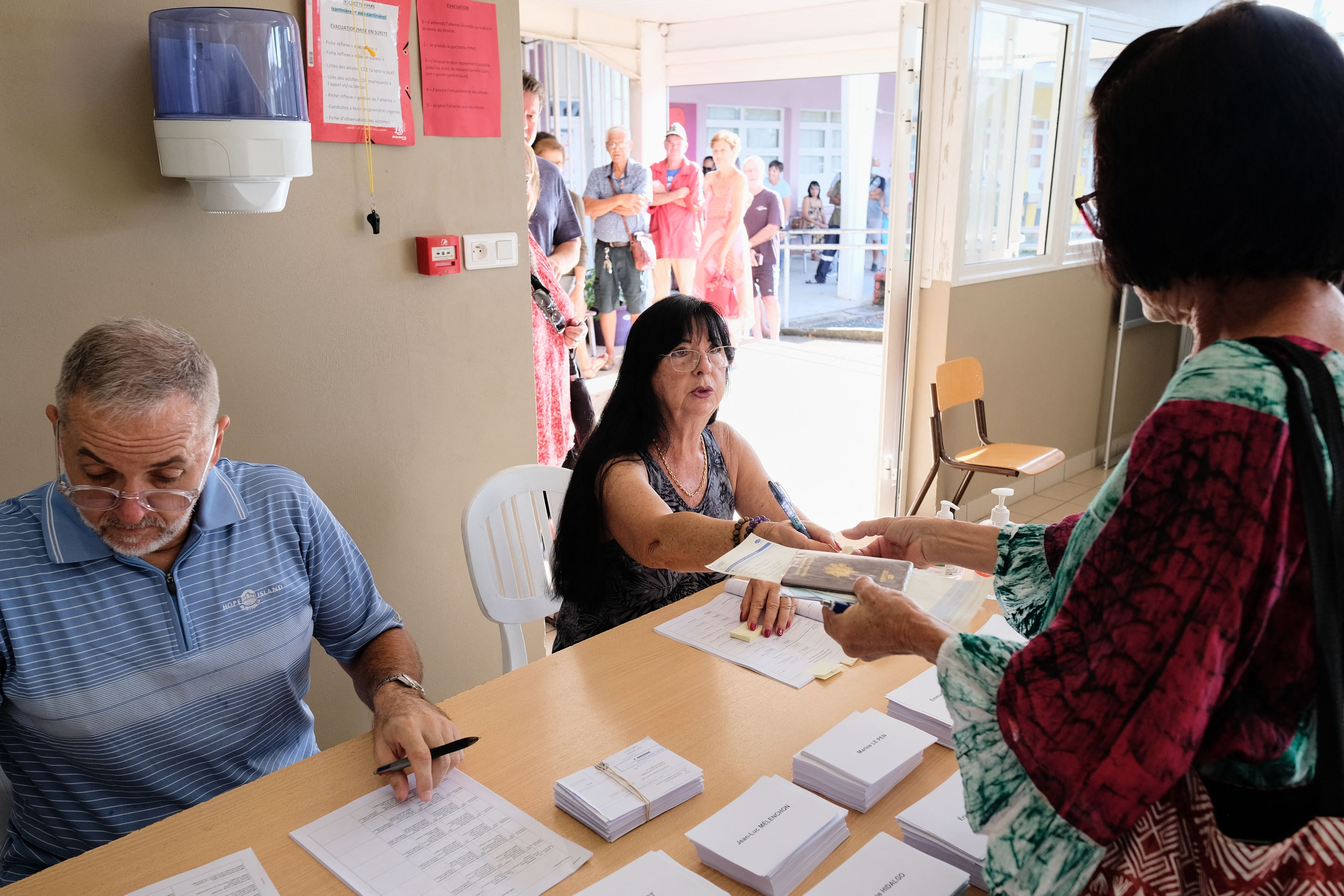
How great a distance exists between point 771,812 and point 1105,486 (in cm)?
60

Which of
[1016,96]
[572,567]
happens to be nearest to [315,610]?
[572,567]

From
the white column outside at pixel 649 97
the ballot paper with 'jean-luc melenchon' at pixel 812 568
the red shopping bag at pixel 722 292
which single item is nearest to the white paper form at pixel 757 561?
the ballot paper with 'jean-luc melenchon' at pixel 812 568

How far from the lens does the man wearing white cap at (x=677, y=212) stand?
7457mm

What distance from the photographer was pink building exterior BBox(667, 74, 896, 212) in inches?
418

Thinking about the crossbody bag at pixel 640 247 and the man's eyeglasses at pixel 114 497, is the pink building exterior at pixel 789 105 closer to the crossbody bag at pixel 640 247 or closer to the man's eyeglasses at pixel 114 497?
the crossbody bag at pixel 640 247

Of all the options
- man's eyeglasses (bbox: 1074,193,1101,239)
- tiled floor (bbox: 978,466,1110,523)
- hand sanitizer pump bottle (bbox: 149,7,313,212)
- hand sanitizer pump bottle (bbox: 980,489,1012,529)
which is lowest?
tiled floor (bbox: 978,466,1110,523)

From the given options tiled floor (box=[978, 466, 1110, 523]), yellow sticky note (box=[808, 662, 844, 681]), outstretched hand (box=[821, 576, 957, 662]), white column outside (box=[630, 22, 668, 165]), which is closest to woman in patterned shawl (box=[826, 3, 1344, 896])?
outstretched hand (box=[821, 576, 957, 662])

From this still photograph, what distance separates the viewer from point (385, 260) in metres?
2.32

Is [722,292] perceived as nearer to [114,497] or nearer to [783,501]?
[783,501]

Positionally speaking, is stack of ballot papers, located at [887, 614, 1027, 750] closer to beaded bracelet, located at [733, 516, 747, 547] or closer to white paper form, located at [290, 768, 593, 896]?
beaded bracelet, located at [733, 516, 747, 547]

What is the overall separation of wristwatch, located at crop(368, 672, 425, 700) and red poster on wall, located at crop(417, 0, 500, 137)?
1.40 metres

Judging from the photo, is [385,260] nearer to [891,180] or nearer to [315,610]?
[315,610]

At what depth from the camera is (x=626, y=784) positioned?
1.27 metres

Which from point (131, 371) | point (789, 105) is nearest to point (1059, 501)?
point (131, 371)
